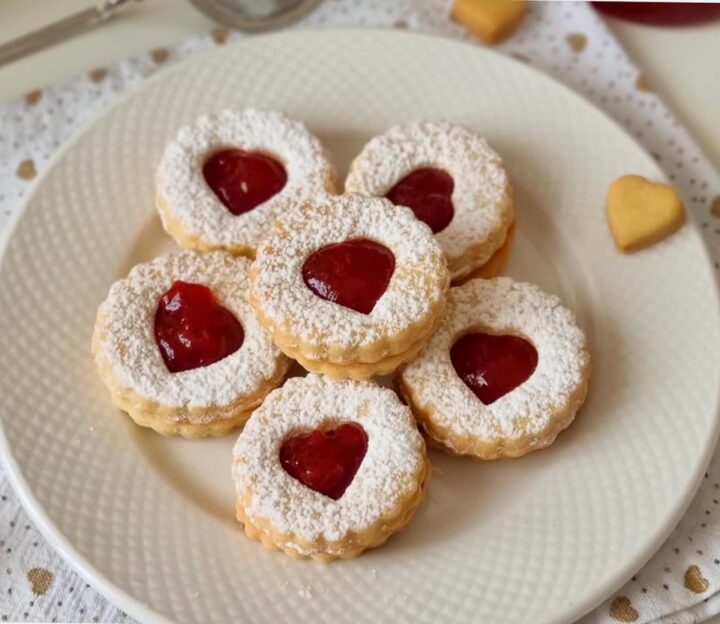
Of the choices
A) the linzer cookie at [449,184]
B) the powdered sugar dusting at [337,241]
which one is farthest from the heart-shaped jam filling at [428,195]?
the powdered sugar dusting at [337,241]

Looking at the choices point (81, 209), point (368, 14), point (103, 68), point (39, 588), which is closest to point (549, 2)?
point (368, 14)

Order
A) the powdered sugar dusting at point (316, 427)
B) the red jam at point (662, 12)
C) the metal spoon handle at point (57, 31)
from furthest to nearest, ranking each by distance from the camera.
→ the red jam at point (662, 12)
the metal spoon handle at point (57, 31)
the powdered sugar dusting at point (316, 427)

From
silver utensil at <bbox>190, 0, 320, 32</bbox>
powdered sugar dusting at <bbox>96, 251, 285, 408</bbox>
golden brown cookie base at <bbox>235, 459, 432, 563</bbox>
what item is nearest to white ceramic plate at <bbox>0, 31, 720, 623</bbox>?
golden brown cookie base at <bbox>235, 459, 432, 563</bbox>

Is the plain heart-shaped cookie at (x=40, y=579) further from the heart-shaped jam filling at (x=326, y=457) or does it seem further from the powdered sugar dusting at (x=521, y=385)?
the powdered sugar dusting at (x=521, y=385)

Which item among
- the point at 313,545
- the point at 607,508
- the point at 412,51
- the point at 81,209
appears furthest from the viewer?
the point at 412,51

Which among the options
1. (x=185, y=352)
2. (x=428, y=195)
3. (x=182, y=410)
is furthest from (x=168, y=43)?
(x=182, y=410)

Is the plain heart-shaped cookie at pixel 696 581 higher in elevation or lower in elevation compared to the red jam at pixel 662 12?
lower

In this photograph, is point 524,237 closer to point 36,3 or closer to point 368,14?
point 368,14
